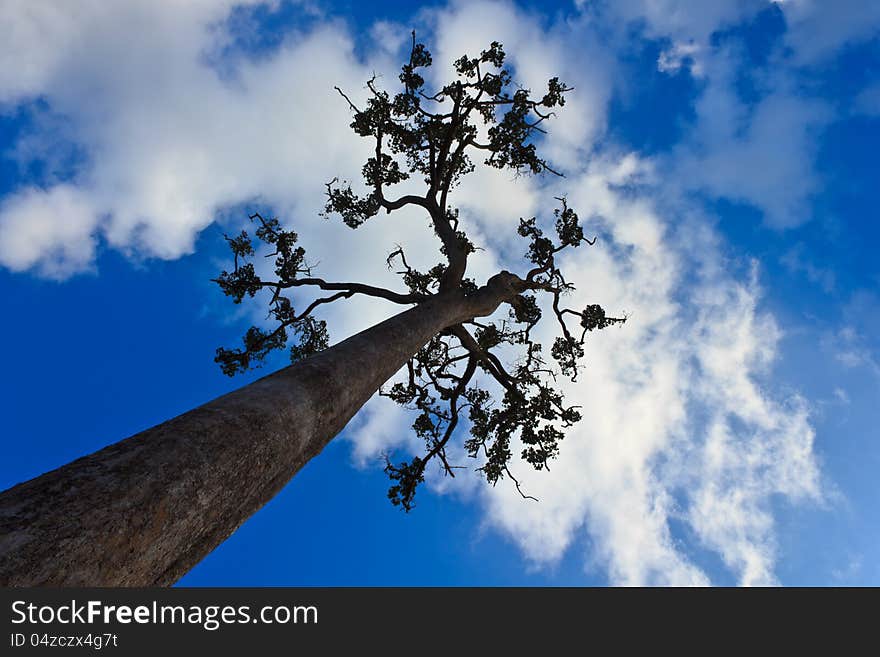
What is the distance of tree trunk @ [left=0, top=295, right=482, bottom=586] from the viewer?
5.82ft

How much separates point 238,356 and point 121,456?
8.95m

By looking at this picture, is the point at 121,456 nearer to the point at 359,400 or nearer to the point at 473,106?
the point at 359,400

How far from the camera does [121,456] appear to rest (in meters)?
2.29

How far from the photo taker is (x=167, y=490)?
227cm

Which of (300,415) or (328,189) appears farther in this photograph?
(328,189)

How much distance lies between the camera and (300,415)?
3545mm

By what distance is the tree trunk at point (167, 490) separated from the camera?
69.8 inches
